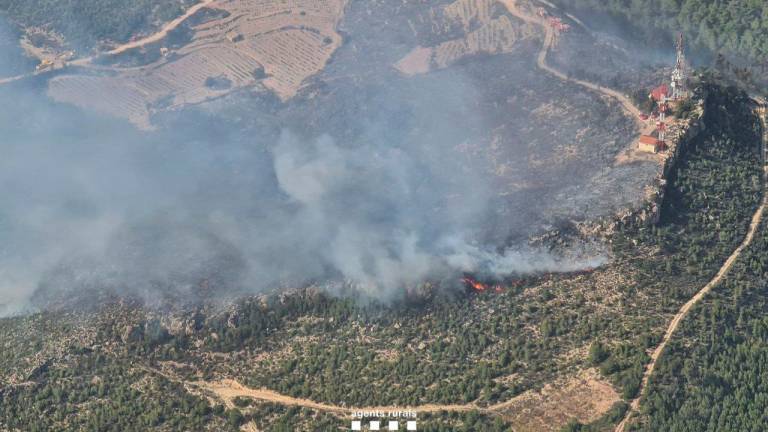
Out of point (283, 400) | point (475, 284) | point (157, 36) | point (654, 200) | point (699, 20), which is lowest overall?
point (157, 36)

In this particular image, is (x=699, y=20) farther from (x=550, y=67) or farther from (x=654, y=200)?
(x=654, y=200)

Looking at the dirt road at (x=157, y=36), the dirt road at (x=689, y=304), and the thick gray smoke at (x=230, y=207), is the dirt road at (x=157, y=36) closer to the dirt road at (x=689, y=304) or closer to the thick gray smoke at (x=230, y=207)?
the thick gray smoke at (x=230, y=207)

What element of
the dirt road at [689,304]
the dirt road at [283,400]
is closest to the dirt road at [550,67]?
the dirt road at [689,304]

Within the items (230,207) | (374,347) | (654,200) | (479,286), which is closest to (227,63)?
(230,207)

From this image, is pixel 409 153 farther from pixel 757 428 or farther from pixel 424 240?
pixel 757 428

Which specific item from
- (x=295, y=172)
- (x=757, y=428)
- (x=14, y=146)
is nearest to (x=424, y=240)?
(x=295, y=172)
